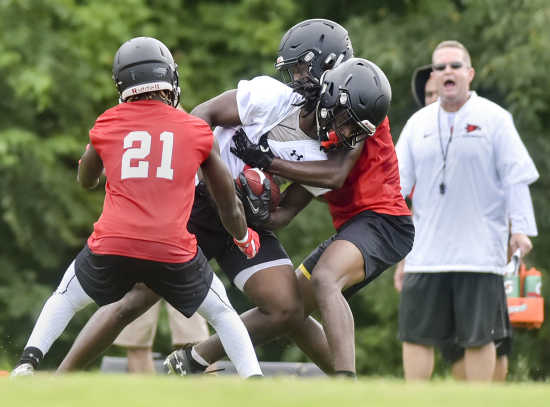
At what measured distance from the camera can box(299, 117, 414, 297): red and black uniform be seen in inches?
245

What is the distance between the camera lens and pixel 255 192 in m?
6.03

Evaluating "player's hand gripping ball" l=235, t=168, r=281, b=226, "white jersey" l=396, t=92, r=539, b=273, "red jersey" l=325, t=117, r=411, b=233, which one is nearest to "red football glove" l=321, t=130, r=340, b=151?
"red jersey" l=325, t=117, r=411, b=233

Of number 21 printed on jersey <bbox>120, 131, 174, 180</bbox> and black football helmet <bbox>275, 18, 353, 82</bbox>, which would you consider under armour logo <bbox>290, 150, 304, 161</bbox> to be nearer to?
black football helmet <bbox>275, 18, 353, 82</bbox>

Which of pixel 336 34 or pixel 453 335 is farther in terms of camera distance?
pixel 453 335

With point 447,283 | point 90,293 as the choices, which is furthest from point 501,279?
point 90,293

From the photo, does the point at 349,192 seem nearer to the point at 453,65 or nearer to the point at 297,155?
the point at 297,155

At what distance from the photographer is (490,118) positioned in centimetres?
802

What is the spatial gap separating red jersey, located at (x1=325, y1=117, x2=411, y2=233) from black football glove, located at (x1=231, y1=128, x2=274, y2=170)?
0.49 metres

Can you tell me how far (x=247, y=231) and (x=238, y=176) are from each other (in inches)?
17.2

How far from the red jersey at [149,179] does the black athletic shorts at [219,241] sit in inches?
30.8

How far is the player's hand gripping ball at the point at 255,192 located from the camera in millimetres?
6023

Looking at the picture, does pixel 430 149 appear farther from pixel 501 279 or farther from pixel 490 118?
pixel 501 279

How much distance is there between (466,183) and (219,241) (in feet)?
8.03

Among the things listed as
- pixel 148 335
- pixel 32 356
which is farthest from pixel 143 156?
pixel 148 335
